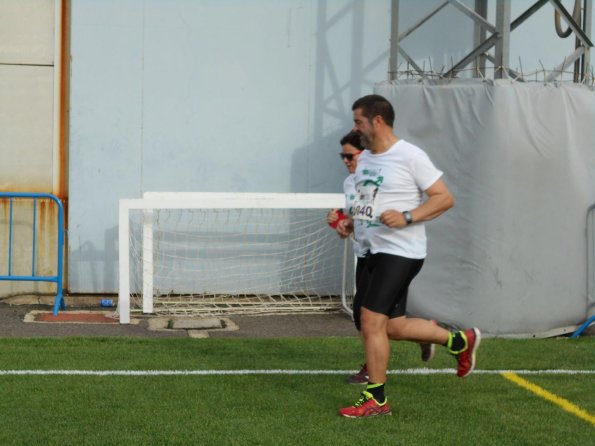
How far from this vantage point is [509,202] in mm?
10242

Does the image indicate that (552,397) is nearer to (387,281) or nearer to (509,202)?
(387,281)

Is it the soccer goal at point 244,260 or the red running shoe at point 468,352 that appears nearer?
the red running shoe at point 468,352

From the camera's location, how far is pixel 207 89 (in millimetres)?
12492

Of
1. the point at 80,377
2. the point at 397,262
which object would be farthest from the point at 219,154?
the point at 397,262

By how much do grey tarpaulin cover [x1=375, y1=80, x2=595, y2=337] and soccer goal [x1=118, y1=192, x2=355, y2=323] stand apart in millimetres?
1963

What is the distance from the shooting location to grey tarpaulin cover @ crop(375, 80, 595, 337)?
10227 mm

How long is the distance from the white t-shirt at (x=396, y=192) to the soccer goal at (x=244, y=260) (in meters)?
5.15

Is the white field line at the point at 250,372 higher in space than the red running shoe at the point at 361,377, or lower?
lower

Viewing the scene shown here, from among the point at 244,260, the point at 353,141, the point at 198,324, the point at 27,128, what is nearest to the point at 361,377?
the point at 353,141

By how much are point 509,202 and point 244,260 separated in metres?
→ 3.50

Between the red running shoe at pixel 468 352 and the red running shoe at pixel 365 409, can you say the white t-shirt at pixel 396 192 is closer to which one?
the red running shoe at pixel 468 352

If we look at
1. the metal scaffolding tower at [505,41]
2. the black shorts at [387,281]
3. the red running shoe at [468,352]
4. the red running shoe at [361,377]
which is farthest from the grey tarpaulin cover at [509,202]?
the black shorts at [387,281]

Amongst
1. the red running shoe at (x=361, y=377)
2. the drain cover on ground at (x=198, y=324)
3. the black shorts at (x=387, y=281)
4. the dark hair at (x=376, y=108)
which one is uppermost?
the dark hair at (x=376, y=108)

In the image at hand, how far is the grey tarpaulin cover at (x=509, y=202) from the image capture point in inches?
403
